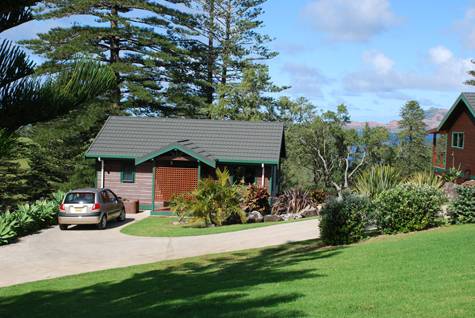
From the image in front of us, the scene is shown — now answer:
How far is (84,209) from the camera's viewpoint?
20.2 metres

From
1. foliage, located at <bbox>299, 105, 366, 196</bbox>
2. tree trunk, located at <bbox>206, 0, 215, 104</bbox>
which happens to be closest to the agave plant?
foliage, located at <bbox>299, 105, 366, 196</bbox>

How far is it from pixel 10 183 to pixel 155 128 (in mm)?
12857

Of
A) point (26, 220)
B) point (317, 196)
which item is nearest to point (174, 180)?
point (317, 196)

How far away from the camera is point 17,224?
18.7m

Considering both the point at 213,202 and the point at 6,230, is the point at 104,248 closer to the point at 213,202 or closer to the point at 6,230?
the point at 6,230

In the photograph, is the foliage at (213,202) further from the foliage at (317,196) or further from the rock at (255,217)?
the foliage at (317,196)

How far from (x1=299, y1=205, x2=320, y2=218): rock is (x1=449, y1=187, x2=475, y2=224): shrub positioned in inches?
370

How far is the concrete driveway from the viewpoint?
1359cm

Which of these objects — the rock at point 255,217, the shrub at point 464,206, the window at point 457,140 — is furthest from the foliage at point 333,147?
the shrub at point 464,206

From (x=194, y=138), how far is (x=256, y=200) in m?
6.45

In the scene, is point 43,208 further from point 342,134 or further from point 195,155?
point 342,134

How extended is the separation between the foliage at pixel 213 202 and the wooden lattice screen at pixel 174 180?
492cm

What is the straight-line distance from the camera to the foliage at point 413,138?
42.9 metres

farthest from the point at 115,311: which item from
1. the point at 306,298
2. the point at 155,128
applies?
the point at 155,128
